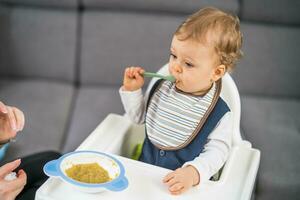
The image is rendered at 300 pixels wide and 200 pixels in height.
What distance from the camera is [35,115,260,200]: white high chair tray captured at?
95 centimetres

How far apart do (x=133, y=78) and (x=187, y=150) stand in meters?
0.23

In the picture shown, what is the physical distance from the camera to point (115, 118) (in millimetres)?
1251

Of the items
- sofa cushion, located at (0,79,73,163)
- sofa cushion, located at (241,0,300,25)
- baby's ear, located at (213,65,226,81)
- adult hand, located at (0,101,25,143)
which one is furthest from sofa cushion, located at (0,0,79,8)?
baby's ear, located at (213,65,226,81)

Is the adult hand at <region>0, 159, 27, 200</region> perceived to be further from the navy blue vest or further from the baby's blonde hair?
the baby's blonde hair

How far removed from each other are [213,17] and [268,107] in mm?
890

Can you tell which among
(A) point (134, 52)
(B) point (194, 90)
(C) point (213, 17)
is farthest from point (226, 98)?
(A) point (134, 52)

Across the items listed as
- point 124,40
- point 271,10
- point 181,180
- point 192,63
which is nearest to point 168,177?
point 181,180

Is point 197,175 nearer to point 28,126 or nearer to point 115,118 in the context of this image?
point 115,118

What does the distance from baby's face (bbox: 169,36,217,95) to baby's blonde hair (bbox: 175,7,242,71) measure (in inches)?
0.6

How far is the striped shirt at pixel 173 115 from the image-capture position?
1093 millimetres

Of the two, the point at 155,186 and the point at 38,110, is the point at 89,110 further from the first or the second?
the point at 155,186

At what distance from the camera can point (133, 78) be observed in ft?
3.74

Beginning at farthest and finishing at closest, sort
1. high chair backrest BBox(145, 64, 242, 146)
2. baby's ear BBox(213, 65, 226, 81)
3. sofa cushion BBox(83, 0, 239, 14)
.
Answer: sofa cushion BBox(83, 0, 239, 14), high chair backrest BBox(145, 64, 242, 146), baby's ear BBox(213, 65, 226, 81)

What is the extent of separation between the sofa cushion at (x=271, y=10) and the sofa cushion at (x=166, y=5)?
0.05 metres
